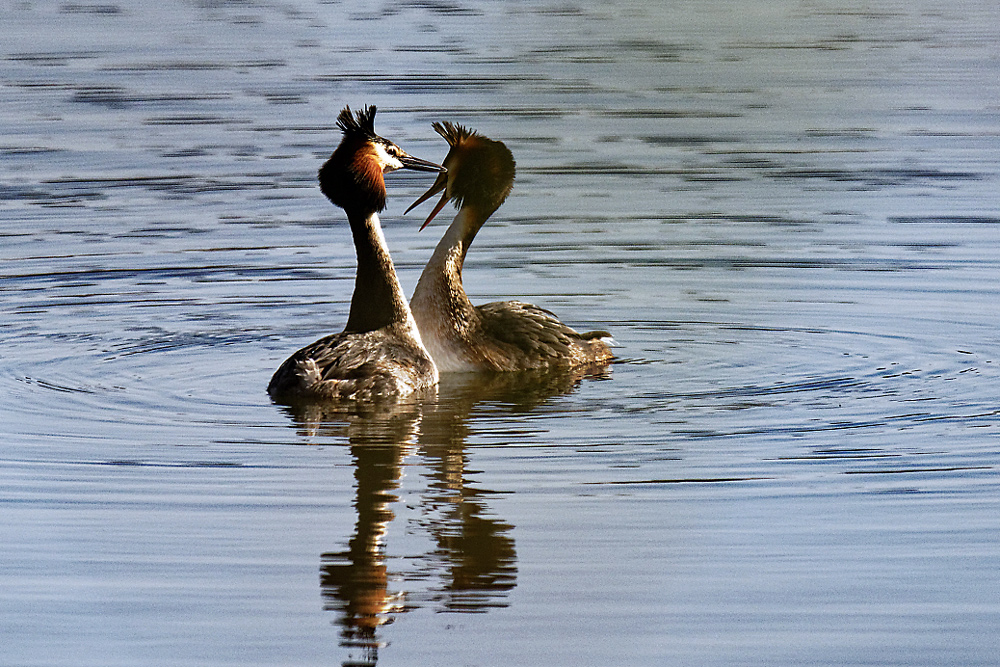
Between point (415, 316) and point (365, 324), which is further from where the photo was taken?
point (415, 316)

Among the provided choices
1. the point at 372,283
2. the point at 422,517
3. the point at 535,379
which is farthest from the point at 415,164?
the point at 422,517

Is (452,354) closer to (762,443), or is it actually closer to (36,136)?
(762,443)

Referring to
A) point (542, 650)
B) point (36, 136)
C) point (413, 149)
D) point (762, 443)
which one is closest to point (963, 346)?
point (762, 443)

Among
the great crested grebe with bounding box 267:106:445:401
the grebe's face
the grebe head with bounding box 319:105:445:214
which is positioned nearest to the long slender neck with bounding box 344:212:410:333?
the great crested grebe with bounding box 267:106:445:401

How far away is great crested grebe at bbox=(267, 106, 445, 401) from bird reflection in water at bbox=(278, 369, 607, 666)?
147 millimetres

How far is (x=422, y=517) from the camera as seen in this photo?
725 cm

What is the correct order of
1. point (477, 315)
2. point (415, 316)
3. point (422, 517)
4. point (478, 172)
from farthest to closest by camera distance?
point (478, 172) → point (415, 316) → point (477, 315) → point (422, 517)

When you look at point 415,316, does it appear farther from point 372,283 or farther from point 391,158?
point 391,158

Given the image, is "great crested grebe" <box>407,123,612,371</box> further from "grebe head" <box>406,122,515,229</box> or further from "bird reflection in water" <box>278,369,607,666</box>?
"bird reflection in water" <box>278,369,607,666</box>

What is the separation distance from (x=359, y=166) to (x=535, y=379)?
1619 millimetres

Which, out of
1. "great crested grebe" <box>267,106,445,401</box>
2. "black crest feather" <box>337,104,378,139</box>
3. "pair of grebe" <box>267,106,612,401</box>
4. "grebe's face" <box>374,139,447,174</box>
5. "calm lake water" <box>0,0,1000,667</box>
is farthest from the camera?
"grebe's face" <box>374,139,447,174</box>

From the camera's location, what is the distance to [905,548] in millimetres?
6727

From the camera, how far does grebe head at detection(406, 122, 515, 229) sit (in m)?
11.3

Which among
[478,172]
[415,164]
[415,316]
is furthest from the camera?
[478,172]
